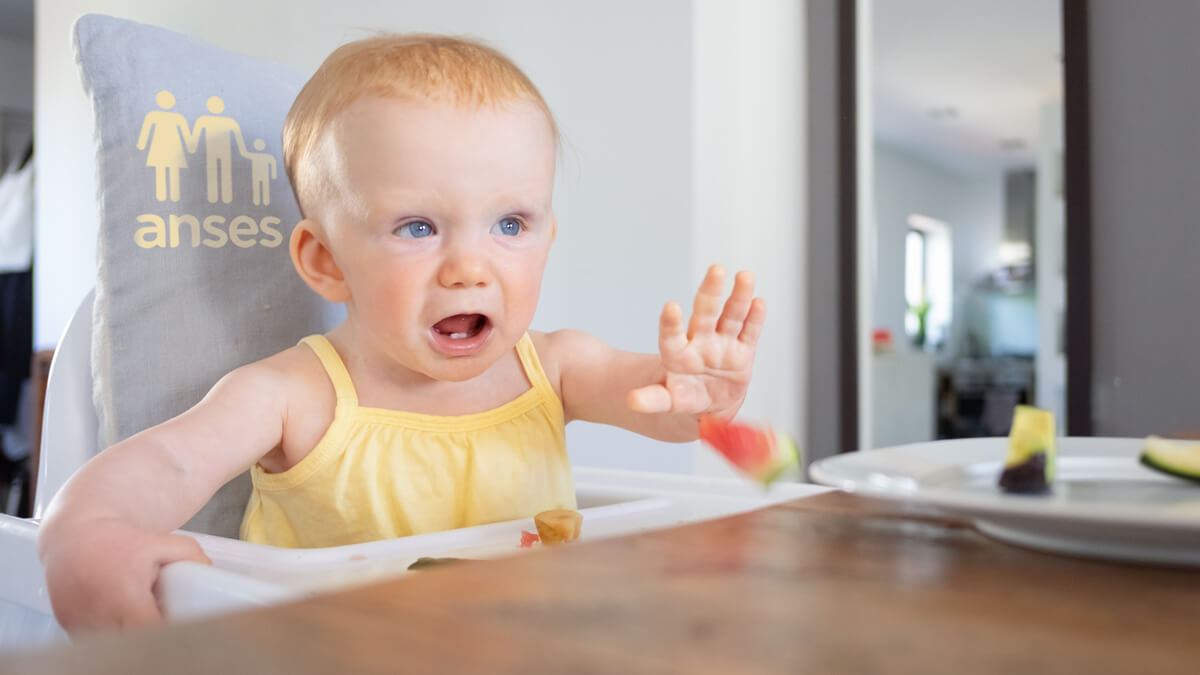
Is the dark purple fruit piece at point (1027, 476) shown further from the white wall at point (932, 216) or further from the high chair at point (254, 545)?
the white wall at point (932, 216)

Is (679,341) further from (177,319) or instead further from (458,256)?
(177,319)

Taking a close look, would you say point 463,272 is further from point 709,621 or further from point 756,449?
point 709,621

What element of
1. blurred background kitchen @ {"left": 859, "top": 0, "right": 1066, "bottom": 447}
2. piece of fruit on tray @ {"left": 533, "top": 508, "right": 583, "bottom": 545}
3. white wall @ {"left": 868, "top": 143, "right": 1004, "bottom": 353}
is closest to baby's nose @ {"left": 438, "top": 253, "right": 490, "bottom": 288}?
piece of fruit on tray @ {"left": 533, "top": 508, "right": 583, "bottom": 545}

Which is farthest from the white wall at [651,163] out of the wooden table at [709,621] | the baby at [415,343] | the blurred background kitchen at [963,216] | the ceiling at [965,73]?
the wooden table at [709,621]

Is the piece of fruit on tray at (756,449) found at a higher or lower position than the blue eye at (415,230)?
lower

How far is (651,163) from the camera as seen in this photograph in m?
1.89

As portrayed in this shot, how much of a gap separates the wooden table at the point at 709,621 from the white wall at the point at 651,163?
5.12 ft

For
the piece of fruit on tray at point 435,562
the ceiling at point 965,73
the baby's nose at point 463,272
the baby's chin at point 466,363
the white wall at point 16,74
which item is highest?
the white wall at point 16,74

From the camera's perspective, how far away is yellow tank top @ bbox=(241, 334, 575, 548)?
2.57ft

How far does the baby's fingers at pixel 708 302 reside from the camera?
56 centimetres

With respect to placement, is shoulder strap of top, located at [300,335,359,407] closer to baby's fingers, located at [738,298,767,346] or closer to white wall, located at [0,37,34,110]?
baby's fingers, located at [738,298,767,346]

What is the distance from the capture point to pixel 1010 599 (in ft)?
0.80

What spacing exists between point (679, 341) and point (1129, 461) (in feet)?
0.92

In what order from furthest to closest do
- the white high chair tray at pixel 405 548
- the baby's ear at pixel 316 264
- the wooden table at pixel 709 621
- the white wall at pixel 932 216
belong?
the white wall at pixel 932 216, the baby's ear at pixel 316 264, the white high chair tray at pixel 405 548, the wooden table at pixel 709 621
